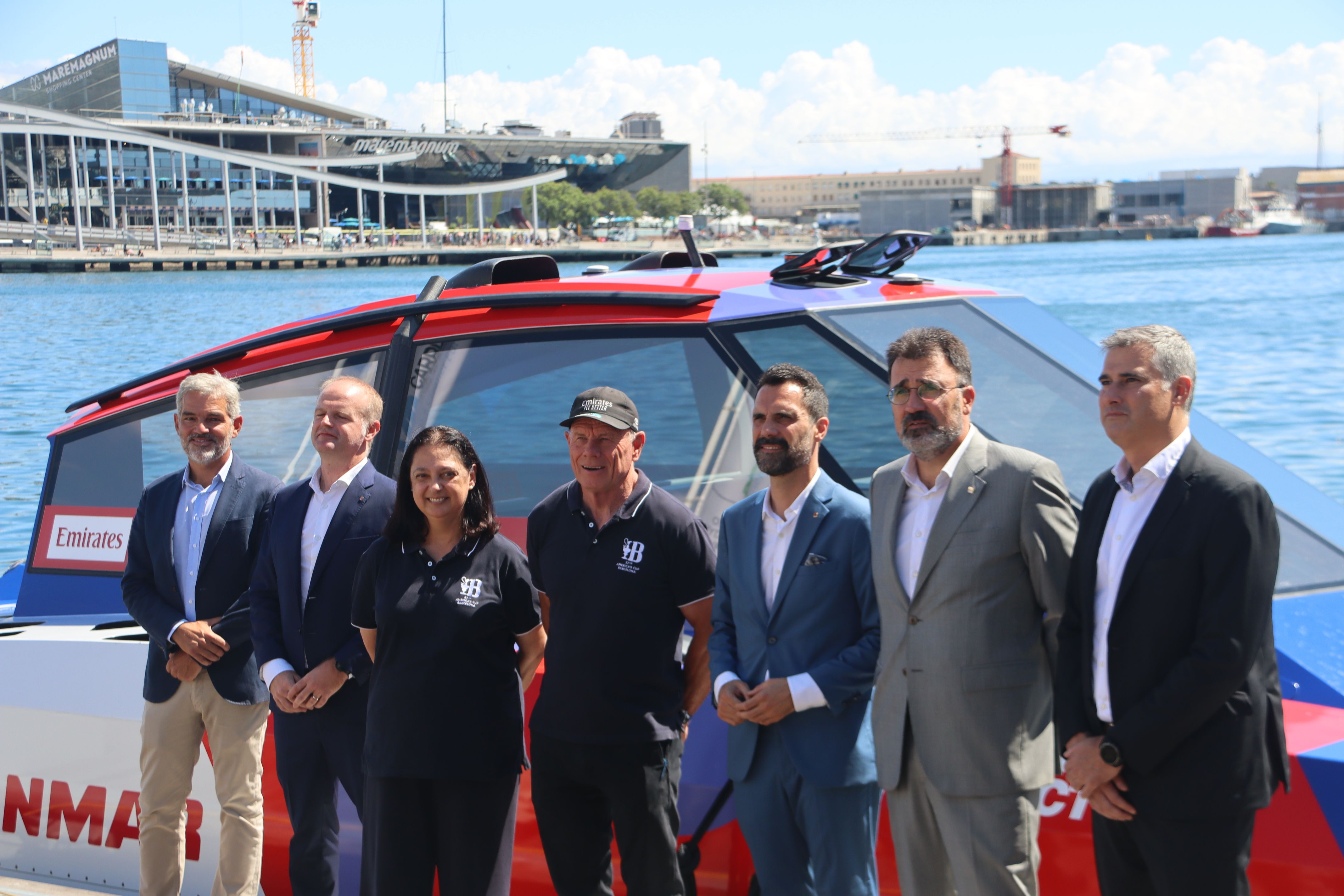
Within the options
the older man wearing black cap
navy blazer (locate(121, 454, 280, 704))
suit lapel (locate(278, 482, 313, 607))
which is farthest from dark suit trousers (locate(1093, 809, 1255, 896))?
navy blazer (locate(121, 454, 280, 704))

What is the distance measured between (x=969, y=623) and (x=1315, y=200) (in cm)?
18800

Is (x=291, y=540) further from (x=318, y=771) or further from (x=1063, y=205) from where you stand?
(x=1063, y=205)

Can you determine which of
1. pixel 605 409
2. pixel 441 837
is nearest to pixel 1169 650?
pixel 605 409

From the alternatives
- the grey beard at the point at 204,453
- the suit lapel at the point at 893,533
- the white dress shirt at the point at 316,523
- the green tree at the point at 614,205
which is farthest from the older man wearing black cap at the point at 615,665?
the green tree at the point at 614,205

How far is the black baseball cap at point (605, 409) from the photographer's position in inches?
114

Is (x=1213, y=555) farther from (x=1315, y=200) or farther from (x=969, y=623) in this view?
(x=1315, y=200)

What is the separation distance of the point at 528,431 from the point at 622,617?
117 cm

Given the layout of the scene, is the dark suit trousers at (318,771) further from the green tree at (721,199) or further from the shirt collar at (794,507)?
the green tree at (721,199)

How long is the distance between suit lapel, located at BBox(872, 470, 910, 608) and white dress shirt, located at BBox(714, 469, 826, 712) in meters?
0.20

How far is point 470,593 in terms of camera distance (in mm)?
2961

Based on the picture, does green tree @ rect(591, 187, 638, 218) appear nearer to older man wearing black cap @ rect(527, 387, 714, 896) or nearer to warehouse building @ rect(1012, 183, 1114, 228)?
warehouse building @ rect(1012, 183, 1114, 228)

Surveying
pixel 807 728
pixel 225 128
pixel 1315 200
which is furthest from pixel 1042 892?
pixel 1315 200

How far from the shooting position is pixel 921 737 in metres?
2.61

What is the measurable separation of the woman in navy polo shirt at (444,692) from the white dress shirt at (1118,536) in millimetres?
1379
